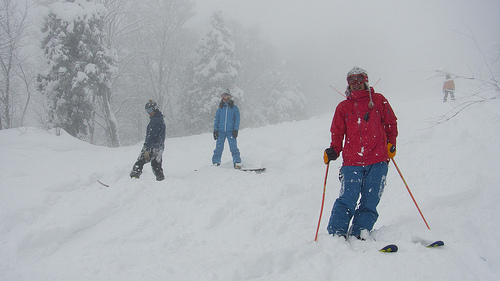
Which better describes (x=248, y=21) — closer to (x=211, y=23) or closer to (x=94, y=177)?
(x=211, y=23)

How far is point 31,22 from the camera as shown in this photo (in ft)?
67.5

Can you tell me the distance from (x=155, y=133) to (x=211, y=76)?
1590 centimetres

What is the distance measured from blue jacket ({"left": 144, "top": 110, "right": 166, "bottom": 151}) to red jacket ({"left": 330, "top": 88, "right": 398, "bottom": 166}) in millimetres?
3710

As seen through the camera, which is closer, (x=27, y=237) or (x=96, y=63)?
(x=27, y=237)

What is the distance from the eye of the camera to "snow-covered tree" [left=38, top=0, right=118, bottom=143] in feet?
42.8

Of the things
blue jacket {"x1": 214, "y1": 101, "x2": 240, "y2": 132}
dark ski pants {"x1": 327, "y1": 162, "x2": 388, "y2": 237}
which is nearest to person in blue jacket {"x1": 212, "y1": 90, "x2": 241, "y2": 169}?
blue jacket {"x1": 214, "y1": 101, "x2": 240, "y2": 132}

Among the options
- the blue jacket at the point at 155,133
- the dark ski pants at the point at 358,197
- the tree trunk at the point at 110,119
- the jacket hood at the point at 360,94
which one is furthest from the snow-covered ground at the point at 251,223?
the tree trunk at the point at 110,119

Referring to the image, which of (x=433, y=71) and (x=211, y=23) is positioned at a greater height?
(x=211, y=23)

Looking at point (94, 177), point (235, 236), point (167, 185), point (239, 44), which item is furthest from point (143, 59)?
point (235, 236)

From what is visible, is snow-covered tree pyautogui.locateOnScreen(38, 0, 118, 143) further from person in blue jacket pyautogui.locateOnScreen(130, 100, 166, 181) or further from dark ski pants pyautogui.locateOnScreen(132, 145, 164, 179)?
dark ski pants pyautogui.locateOnScreen(132, 145, 164, 179)

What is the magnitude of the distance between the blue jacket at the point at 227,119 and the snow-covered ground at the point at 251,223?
1238 mm

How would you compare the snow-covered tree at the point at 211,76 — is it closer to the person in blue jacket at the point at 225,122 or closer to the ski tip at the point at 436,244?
the person in blue jacket at the point at 225,122

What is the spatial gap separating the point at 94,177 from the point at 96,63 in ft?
35.2

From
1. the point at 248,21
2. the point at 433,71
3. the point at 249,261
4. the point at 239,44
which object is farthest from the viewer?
the point at 248,21
